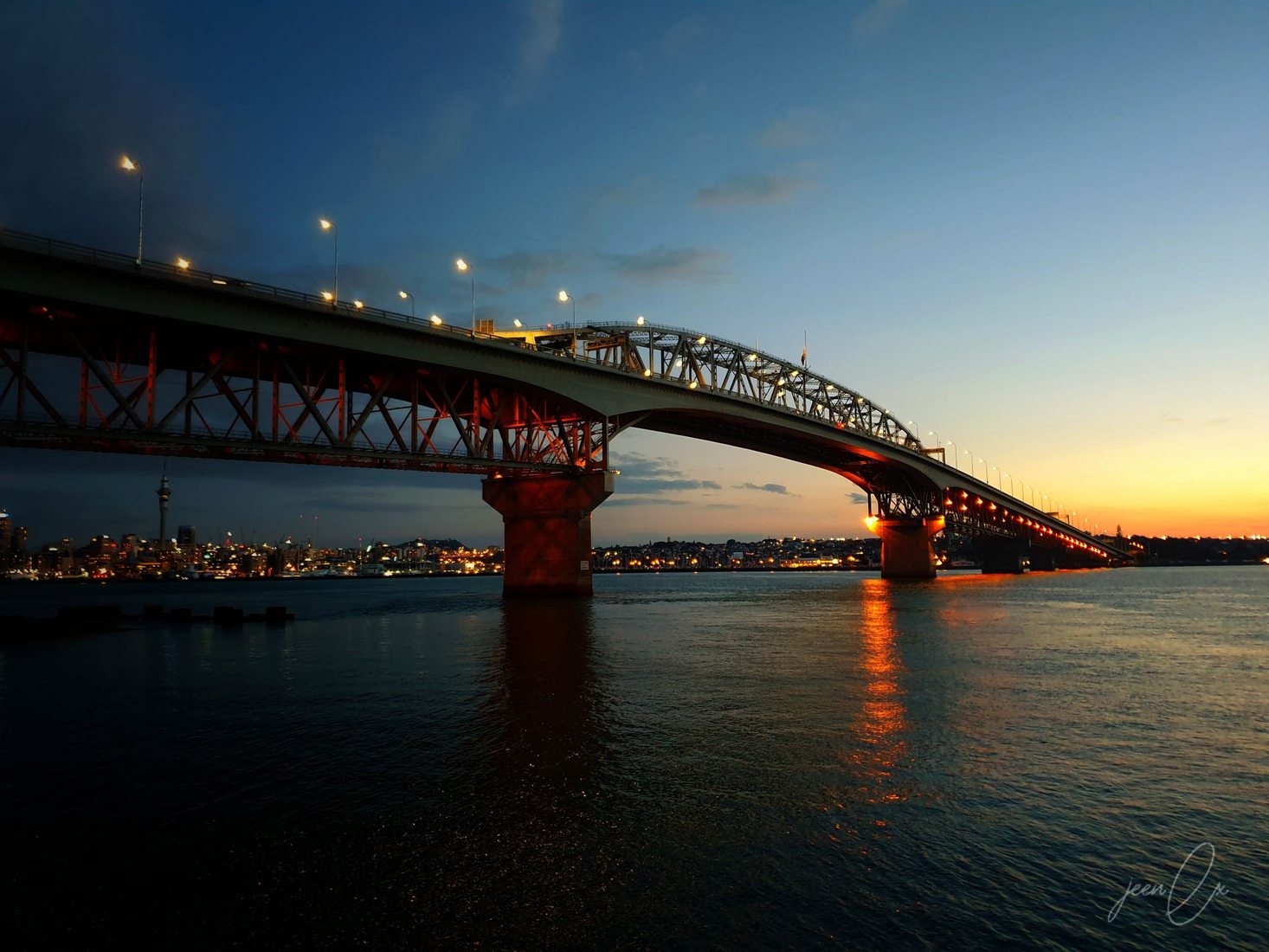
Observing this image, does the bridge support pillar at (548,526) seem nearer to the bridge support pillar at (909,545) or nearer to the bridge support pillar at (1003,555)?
the bridge support pillar at (909,545)

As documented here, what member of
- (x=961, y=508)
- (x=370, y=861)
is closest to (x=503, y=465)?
(x=370, y=861)

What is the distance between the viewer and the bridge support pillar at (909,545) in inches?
4368

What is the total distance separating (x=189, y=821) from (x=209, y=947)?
4081mm

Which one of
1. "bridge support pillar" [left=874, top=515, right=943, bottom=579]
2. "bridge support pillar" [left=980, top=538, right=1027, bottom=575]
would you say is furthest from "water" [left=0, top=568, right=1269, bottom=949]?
"bridge support pillar" [left=980, top=538, right=1027, bottom=575]

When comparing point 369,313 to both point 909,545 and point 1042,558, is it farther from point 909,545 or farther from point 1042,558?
point 1042,558

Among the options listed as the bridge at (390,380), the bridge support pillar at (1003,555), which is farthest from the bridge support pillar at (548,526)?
the bridge support pillar at (1003,555)

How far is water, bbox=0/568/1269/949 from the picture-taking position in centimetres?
731

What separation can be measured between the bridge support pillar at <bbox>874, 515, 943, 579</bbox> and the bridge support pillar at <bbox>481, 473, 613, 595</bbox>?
67.7 meters

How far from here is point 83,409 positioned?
35062mm

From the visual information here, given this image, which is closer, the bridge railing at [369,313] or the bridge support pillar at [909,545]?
the bridge railing at [369,313]

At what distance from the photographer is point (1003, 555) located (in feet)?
525

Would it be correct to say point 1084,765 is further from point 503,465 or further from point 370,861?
point 503,465

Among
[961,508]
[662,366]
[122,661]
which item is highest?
[662,366]

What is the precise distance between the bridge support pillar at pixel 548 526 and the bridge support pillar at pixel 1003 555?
12878 cm
